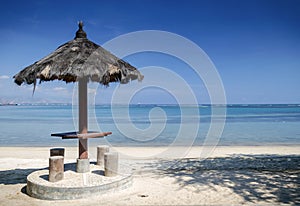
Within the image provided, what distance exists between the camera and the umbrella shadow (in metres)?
4.50

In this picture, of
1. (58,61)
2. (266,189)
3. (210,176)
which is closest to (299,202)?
(266,189)

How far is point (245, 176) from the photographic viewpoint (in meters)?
5.75

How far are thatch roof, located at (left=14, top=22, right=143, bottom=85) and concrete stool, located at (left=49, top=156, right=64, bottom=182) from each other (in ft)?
4.81

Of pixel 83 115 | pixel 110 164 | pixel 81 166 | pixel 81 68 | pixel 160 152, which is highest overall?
pixel 81 68

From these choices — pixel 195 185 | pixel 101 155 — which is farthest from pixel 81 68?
pixel 195 185

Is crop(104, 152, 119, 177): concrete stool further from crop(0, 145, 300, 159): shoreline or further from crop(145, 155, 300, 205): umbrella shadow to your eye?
crop(0, 145, 300, 159): shoreline

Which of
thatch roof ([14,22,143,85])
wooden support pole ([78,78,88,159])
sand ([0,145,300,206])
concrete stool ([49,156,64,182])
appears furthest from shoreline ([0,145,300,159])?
thatch roof ([14,22,143,85])

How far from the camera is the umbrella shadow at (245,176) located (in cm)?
450

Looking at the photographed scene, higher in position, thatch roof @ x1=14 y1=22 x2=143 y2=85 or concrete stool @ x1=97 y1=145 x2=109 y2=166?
thatch roof @ x1=14 y1=22 x2=143 y2=85

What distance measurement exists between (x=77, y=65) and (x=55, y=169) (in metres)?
1.84

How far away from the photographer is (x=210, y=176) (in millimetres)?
5805

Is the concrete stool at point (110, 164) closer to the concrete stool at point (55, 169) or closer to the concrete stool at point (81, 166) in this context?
the concrete stool at point (81, 166)

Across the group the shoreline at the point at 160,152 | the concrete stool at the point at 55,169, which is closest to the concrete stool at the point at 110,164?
the concrete stool at the point at 55,169

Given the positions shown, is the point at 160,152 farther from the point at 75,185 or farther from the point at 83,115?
the point at 75,185
